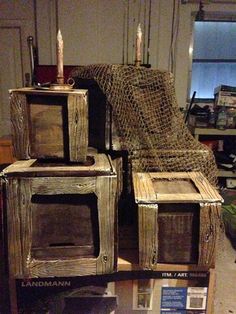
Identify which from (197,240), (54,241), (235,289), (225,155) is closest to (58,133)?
(54,241)

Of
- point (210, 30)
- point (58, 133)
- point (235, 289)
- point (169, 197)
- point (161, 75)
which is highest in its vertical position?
point (210, 30)

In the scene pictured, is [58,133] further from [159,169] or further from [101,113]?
[159,169]

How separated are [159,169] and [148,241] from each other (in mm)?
354

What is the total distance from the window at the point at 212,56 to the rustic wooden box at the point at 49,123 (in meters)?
2.46

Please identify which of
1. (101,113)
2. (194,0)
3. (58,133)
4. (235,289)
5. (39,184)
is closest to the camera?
(39,184)

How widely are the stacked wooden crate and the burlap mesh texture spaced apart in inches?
7.7

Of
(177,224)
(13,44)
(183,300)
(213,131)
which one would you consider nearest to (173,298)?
(183,300)

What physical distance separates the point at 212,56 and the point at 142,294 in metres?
2.79

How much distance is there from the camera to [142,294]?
123 centimetres

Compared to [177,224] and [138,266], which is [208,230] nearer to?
[177,224]

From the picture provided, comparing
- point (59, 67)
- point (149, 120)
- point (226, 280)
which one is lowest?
point (226, 280)

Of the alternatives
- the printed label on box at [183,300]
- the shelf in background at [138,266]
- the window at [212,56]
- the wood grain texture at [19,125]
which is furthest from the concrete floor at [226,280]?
the window at [212,56]

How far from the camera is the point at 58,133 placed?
115 cm

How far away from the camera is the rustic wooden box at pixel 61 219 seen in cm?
103
